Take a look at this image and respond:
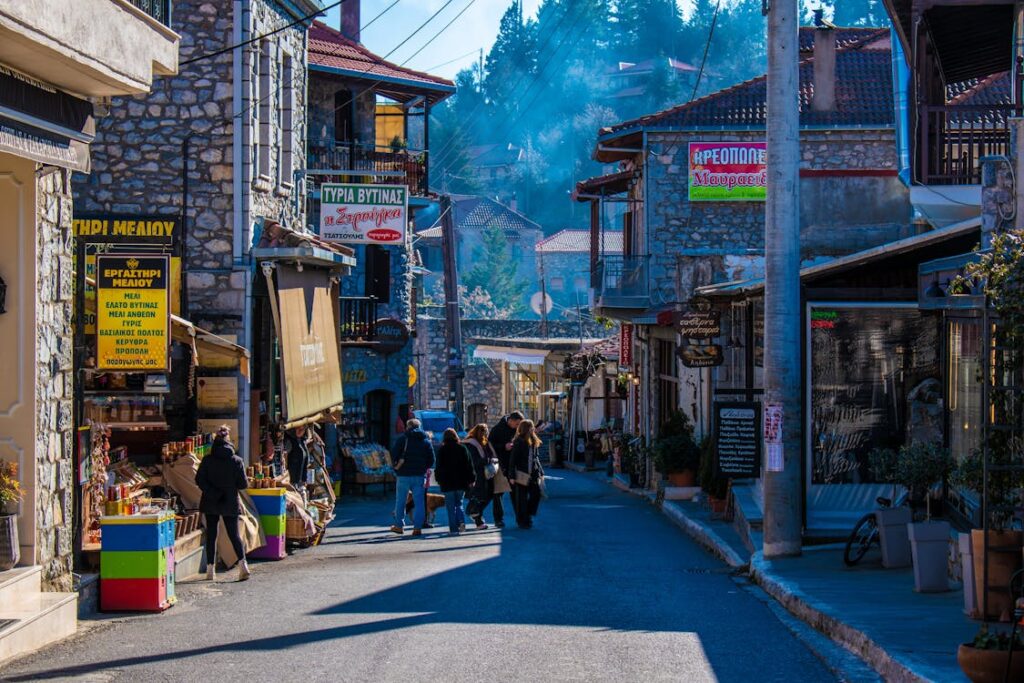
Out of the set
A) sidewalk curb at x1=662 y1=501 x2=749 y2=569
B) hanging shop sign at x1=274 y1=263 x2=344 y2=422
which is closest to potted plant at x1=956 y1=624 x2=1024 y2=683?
sidewalk curb at x1=662 y1=501 x2=749 y2=569

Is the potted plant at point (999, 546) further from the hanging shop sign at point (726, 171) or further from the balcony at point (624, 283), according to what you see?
the hanging shop sign at point (726, 171)

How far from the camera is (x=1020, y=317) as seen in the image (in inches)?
354

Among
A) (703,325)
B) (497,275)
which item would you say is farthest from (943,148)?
(497,275)

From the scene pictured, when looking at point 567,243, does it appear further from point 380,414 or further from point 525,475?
point 525,475

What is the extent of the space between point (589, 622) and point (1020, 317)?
402cm

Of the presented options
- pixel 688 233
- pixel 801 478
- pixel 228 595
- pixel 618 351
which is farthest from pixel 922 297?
pixel 618 351

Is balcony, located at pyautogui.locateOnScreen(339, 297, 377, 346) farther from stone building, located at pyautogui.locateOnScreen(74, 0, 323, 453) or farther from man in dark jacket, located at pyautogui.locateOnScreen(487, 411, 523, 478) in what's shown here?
stone building, located at pyautogui.locateOnScreen(74, 0, 323, 453)

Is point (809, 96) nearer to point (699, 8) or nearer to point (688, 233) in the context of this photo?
point (688, 233)

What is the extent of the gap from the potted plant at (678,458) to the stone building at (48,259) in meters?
13.9

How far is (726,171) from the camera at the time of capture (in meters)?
31.2

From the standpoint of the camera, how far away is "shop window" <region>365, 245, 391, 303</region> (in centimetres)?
3534

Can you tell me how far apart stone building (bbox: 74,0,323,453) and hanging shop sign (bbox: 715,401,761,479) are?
6.57 meters

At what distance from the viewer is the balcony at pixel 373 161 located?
109 feet

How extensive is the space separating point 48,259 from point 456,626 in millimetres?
4458
